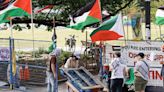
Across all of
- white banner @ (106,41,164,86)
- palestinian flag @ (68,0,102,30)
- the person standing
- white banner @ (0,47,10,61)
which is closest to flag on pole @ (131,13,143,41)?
palestinian flag @ (68,0,102,30)

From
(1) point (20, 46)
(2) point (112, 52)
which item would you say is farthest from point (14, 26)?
(2) point (112, 52)

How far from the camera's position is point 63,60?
1952cm

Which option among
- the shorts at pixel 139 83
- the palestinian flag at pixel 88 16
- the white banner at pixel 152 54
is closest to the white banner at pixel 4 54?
the palestinian flag at pixel 88 16

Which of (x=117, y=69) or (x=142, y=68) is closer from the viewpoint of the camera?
(x=142, y=68)

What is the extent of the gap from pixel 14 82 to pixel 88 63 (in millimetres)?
4536

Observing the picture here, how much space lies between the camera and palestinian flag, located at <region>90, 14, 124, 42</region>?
12922 mm

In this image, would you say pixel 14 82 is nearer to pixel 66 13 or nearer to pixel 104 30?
pixel 104 30

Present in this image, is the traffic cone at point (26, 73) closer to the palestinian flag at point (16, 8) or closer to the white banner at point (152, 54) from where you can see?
the palestinian flag at point (16, 8)

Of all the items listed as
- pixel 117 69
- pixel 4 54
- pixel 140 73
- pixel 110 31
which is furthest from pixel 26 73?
pixel 140 73

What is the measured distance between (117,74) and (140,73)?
763mm

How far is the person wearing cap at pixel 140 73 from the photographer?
38.6ft

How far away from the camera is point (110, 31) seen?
13.0m

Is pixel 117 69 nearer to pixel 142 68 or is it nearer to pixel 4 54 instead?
pixel 142 68

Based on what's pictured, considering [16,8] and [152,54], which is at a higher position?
[16,8]
